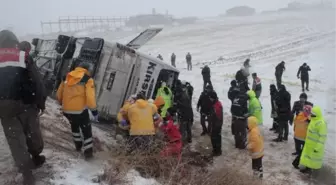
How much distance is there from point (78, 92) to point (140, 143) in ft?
4.85

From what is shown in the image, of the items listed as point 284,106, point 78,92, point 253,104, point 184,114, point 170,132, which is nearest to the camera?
point 78,92

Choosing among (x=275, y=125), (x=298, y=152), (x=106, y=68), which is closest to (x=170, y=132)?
(x=106, y=68)

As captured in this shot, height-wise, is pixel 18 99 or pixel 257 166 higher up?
pixel 18 99

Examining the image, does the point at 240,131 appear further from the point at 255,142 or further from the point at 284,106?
the point at 255,142

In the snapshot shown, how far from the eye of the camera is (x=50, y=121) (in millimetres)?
7441

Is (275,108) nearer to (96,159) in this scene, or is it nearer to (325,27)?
(96,159)

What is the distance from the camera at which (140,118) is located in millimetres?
6008

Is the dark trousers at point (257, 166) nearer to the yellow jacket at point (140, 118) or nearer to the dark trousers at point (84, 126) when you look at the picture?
the yellow jacket at point (140, 118)

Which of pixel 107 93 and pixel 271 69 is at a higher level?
pixel 107 93

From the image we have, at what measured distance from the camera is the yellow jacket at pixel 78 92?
514 centimetres

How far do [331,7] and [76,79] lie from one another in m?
81.2

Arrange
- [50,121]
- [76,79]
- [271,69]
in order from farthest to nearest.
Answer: [271,69] → [50,121] → [76,79]

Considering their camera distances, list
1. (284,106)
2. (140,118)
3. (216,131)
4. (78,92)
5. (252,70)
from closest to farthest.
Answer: (78,92), (140,118), (216,131), (284,106), (252,70)

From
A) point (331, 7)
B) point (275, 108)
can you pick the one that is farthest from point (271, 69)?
point (331, 7)
